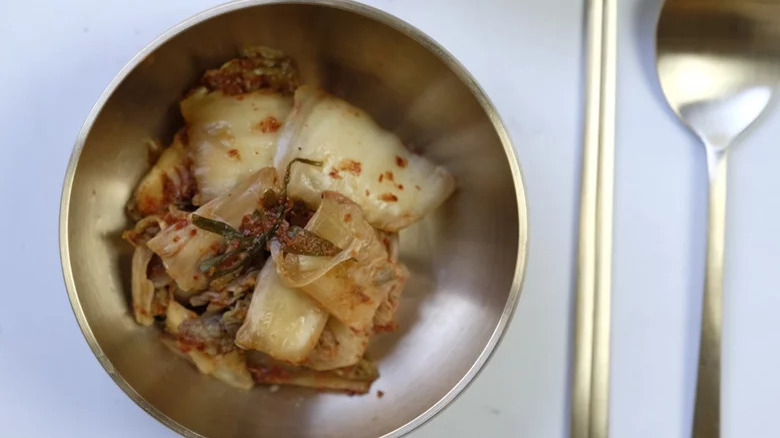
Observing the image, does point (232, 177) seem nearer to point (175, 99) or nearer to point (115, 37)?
point (175, 99)

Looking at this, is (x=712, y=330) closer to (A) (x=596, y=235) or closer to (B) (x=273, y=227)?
(A) (x=596, y=235)

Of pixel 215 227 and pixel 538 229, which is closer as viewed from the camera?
pixel 215 227

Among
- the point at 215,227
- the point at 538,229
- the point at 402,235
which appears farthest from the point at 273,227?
the point at 538,229

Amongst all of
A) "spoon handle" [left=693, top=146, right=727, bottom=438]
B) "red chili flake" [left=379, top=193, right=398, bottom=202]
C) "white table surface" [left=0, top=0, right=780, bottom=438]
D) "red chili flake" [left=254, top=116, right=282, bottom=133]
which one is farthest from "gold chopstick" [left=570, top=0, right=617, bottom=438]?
"red chili flake" [left=254, top=116, right=282, bottom=133]

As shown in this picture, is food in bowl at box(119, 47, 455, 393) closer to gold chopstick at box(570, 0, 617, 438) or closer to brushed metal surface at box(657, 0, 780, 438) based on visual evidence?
gold chopstick at box(570, 0, 617, 438)

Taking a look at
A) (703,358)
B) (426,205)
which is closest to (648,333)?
(703,358)

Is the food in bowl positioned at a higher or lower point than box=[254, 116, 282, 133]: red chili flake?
lower
